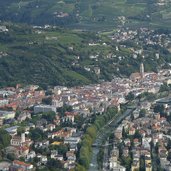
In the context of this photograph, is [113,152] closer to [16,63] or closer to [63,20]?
[16,63]

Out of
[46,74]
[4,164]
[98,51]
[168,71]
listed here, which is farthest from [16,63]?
[4,164]

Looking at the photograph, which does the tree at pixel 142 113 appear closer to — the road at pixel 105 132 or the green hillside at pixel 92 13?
the road at pixel 105 132

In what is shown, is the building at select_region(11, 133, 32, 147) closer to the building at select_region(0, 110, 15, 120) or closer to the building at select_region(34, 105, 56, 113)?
the building at select_region(0, 110, 15, 120)

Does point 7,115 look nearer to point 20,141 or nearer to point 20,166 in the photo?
point 20,141

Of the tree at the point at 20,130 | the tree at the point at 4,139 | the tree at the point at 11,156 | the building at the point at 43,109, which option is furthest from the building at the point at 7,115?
the tree at the point at 11,156

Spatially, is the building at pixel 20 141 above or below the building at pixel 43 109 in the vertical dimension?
below

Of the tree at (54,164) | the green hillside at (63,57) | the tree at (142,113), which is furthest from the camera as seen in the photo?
the green hillside at (63,57)
